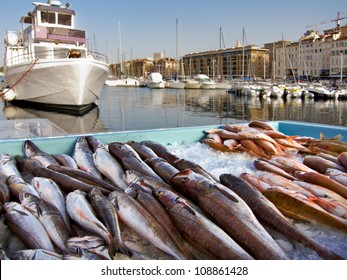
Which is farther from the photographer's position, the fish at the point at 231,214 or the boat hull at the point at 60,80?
the boat hull at the point at 60,80

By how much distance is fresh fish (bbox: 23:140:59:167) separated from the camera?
333cm

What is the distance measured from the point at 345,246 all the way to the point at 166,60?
14970 cm

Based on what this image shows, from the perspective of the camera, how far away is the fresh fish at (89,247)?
1.74 m

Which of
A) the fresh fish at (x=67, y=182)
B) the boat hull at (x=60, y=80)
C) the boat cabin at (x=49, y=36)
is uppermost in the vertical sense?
the boat cabin at (x=49, y=36)

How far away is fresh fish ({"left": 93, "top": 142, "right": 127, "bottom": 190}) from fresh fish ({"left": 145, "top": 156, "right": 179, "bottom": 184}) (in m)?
0.31

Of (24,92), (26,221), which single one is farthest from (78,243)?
(24,92)

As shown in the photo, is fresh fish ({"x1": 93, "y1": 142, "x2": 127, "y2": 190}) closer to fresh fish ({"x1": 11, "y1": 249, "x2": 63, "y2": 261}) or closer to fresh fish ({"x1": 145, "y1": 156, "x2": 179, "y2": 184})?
fresh fish ({"x1": 145, "y1": 156, "x2": 179, "y2": 184})

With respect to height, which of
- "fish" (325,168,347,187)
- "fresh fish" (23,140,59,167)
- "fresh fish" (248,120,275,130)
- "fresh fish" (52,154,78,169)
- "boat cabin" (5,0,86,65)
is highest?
"boat cabin" (5,0,86,65)

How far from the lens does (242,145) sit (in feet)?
13.9

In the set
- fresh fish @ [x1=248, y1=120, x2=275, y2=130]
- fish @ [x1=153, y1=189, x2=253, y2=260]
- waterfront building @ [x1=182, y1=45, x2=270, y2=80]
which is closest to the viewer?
fish @ [x1=153, y1=189, x2=253, y2=260]

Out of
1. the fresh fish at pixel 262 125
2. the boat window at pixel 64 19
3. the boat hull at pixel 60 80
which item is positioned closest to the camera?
the fresh fish at pixel 262 125

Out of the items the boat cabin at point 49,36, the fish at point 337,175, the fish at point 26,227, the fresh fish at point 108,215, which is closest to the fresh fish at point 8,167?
the fish at point 26,227

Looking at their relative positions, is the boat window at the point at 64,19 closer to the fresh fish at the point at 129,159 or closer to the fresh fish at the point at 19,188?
the fresh fish at the point at 129,159

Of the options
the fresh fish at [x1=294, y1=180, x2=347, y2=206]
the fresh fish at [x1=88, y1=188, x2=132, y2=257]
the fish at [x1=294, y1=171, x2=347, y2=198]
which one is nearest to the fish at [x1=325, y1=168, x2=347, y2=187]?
the fish at [x1=294, y1=171, x2=347, y2=198]
